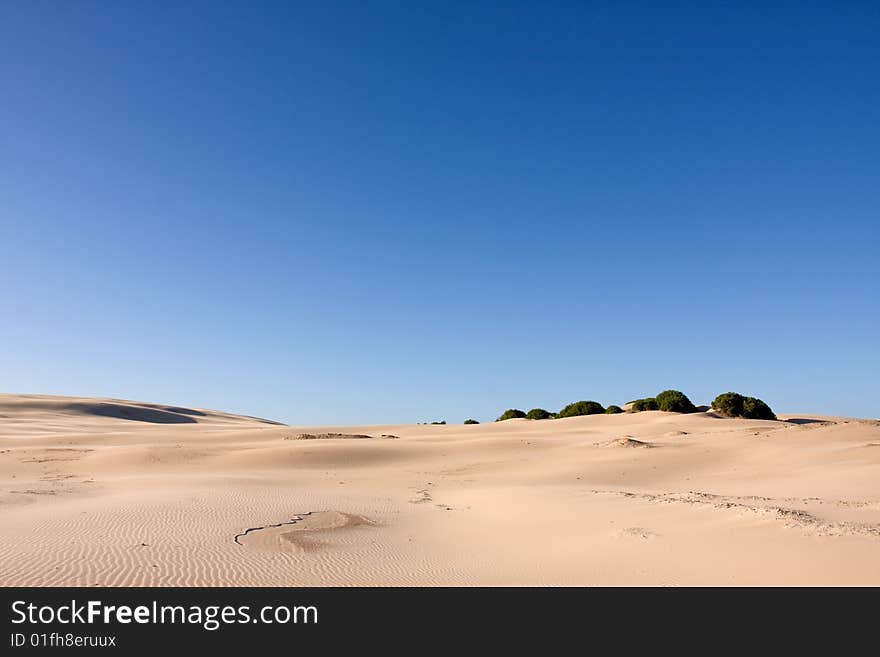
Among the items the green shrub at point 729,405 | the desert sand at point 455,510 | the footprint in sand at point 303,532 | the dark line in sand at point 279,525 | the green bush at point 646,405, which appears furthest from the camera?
the green bush at point 646,405

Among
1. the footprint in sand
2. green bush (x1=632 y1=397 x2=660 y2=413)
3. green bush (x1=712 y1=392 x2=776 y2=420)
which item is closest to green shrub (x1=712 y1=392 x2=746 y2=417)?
green bush (x1=712 y1=392 x2=776 y2=420)

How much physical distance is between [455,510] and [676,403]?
2284cm

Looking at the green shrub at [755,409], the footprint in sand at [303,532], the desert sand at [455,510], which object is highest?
the green shrub at [755,409]

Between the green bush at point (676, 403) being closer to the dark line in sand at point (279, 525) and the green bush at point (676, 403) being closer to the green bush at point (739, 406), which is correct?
the green bush at point (739, 406)

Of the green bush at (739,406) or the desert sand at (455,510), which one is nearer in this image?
the desert sand at (455,510)

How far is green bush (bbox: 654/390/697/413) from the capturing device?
32500 mm

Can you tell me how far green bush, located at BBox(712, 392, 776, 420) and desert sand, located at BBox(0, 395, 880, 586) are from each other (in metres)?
6.62

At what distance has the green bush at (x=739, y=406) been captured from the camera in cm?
3153

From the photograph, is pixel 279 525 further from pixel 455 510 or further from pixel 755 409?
pixel 755 409

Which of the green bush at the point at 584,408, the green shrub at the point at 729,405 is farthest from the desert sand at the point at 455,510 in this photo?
the green bush at the point at 584,408

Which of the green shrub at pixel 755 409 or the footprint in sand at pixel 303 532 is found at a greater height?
the green shrub at pixel 755 409

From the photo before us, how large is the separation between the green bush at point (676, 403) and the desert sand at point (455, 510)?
6.85m
